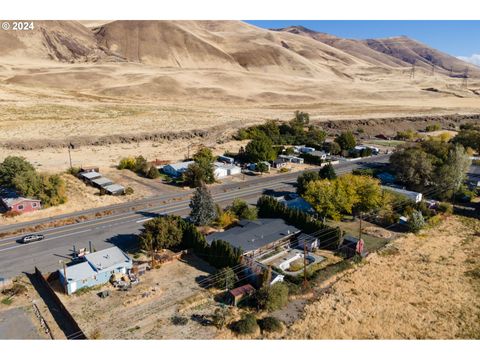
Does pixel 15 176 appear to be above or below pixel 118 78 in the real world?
below

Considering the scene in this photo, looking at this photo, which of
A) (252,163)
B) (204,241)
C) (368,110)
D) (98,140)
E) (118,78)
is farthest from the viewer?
(118,78)

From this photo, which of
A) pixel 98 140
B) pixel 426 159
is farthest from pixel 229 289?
pixel 98 140

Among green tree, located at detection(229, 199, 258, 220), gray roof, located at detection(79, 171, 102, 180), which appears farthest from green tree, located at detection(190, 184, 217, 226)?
gray roof, located at detection(79, 171, 102, 180)

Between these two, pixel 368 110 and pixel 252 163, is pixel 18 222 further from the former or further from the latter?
pixel 368 110

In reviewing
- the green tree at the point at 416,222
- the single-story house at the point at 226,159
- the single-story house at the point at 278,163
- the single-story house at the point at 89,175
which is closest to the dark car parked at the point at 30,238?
the single-story house at the point at 89,175

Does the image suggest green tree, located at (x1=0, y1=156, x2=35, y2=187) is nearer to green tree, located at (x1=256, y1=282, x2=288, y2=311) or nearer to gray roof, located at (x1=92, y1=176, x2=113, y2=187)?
gray roof, located at (x1=92, y1=176, x2=113, y2=187)

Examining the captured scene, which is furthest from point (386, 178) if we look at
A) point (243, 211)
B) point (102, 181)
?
point (102, 181)
